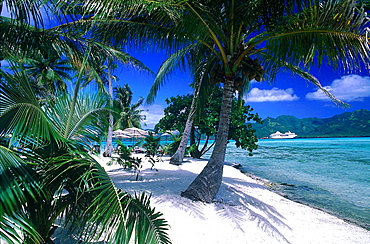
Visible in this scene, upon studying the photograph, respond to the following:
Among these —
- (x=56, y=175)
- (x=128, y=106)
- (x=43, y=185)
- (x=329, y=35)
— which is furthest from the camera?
(x=128, y=106)

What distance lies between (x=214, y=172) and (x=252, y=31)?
3631mm

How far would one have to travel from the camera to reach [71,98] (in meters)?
2.69

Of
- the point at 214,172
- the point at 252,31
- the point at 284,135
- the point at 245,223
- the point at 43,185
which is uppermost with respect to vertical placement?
the point at 252,31

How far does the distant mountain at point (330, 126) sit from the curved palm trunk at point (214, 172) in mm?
56339

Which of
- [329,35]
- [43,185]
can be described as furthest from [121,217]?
[329,35]

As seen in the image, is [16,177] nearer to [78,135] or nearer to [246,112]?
[78,135]

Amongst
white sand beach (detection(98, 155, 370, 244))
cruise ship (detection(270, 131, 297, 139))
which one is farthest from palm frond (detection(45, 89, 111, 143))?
cruise ship (detection(270, 131, 297, 139))

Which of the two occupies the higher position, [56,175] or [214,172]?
[56,175]

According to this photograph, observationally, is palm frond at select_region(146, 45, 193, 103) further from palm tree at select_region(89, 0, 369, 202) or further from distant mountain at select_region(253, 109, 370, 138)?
distant mountain at select_region(253, 109, 370, 138)

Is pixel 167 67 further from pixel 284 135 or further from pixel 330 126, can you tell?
pixel 284 135

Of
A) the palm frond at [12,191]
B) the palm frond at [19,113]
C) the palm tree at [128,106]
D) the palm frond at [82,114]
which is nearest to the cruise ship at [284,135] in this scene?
the palm tree at [128,106]

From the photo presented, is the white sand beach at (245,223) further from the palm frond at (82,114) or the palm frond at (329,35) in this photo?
the palm frond at (329,35)

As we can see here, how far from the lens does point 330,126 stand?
301 ft

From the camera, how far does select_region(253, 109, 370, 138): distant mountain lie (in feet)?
263
